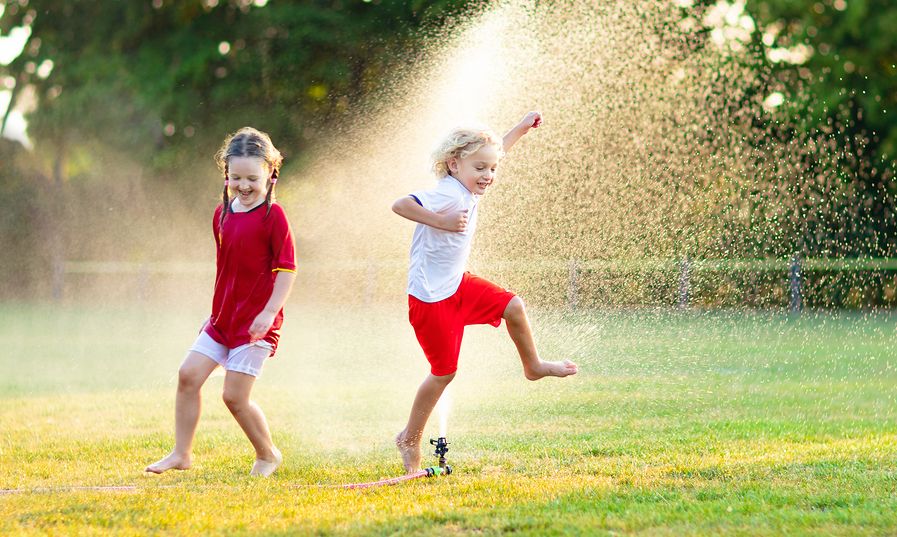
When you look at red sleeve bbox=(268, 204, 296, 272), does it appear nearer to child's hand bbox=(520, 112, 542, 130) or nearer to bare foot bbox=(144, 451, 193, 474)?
bare foot bbox=(144, 451, 193, 474)

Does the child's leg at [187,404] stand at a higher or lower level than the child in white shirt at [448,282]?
lower

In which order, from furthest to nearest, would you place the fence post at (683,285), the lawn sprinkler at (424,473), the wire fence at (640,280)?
the fence post at (683,285), the wire fence at (640,280), the lawn sprinkler at (424,473)

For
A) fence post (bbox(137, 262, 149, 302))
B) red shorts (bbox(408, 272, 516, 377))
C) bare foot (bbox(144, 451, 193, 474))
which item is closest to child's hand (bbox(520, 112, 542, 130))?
red shorts (bbox(408, 272, 516, 377))

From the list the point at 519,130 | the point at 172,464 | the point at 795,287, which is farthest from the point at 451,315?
the point at 795,287

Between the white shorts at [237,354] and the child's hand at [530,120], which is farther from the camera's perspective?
the child's hand at [530,120]

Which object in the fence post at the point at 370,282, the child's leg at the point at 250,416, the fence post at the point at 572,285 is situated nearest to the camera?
the child's leg at the point at 250,416

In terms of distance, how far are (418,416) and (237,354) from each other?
86 cm

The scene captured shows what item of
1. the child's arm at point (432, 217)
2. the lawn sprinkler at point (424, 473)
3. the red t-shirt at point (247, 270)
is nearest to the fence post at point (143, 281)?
the red t-shirt at point (247, 270)

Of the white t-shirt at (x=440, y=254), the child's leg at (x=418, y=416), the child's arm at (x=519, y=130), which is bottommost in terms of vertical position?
the child's leg at (x=418, y=416)

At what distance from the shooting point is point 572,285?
1032 centimetres

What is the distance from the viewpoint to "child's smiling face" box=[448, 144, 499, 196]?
4816 mm

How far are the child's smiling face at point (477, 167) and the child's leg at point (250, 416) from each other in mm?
1188

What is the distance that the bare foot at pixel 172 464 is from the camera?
4.83m

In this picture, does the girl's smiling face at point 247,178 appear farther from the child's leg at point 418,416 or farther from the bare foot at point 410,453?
the bare foot at point 410,453
